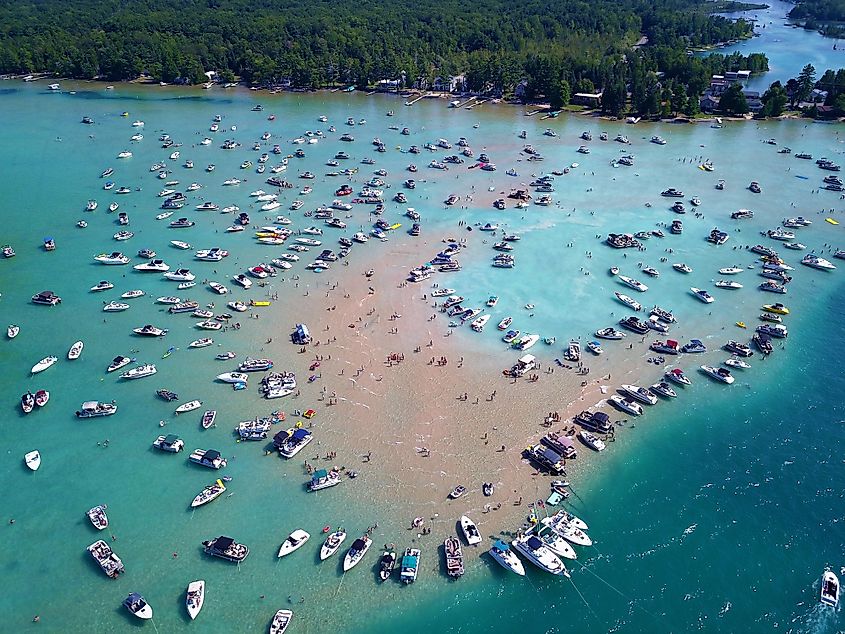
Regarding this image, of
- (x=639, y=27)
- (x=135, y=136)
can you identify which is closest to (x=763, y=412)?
(x=135, y=136)

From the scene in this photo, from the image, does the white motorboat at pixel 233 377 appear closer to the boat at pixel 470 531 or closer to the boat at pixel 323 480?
the boat at pixel 323 480

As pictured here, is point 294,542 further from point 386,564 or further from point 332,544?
point 386,564

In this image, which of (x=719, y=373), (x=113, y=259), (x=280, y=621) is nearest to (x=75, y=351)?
(x=113, y=259)

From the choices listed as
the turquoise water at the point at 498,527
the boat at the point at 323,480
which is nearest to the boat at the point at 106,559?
the turquoise water at the point at 498,527

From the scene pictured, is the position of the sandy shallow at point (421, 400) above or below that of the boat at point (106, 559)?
above

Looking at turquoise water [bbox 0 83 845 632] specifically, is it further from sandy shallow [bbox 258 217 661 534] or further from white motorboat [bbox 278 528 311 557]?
sandy shallow [bbox 258 217 661 534]
